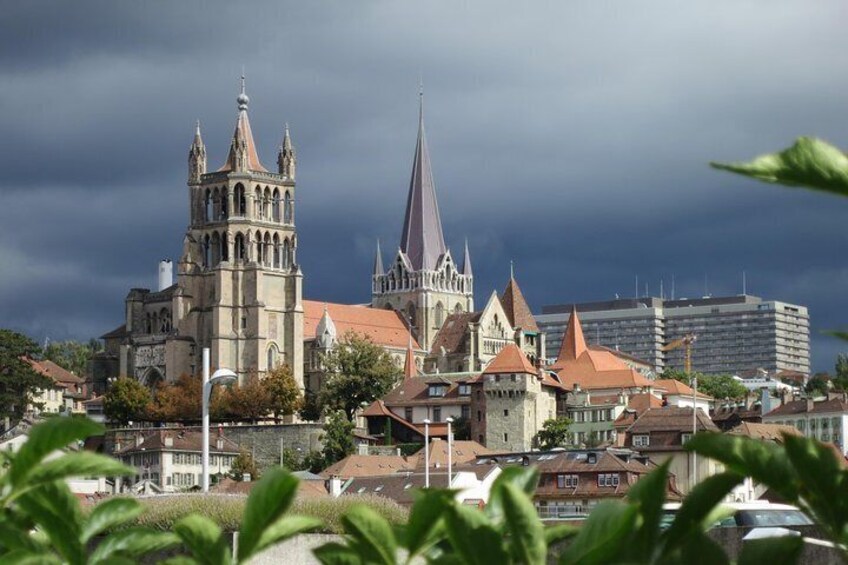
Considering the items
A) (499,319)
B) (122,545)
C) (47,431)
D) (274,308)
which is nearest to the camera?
(47,431)

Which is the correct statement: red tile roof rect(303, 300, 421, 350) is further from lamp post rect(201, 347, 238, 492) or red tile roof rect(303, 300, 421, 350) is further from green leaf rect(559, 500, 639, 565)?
green leaf rect(559, 500, 639, 565)

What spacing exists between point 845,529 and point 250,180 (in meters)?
146

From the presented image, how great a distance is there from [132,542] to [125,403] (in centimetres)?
12970

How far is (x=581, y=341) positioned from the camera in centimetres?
15575

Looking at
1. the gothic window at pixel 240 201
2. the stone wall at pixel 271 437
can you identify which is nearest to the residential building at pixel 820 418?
the stone wall at pixel 271 437

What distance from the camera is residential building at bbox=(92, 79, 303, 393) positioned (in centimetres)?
14400

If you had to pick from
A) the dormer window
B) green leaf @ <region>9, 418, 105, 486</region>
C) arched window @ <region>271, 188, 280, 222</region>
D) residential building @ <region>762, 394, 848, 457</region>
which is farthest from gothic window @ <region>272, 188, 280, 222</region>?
green leaf @ <region>9, 418, 105, 486</region>

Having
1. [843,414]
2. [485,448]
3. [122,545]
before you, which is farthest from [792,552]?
[843,414]

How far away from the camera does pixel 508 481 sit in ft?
20.6

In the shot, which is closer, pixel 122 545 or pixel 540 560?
pixel 540 560

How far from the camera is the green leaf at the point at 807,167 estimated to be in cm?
561

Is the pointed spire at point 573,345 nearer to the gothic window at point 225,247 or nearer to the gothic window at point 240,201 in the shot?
the gothic window at point 240,201

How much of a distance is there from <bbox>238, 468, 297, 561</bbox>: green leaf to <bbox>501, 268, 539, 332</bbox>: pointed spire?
6147 inches

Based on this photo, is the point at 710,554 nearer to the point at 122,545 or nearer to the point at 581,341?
the point at 122,545
